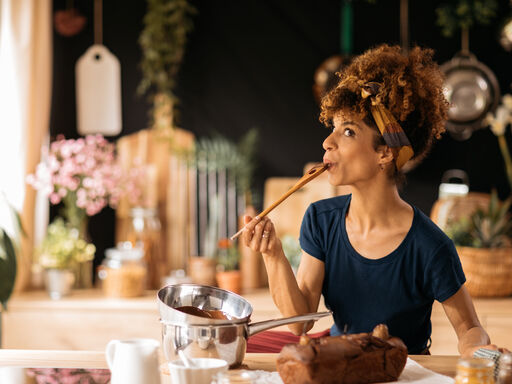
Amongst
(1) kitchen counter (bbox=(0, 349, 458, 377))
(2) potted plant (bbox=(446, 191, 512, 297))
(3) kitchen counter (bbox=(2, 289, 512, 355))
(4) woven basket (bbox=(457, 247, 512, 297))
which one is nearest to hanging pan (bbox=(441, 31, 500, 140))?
(2) potted plant (bbox=(446, 191, 512, 297))

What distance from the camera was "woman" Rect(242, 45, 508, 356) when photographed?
1664 mm

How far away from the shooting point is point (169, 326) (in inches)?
48.6

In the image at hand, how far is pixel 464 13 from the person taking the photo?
3.20m

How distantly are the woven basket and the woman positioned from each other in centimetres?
120

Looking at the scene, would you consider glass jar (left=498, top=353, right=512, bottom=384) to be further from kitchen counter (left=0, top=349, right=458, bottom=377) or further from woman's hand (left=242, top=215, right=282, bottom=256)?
woman's hand (left=242, top=215, right=282, bottom=256)

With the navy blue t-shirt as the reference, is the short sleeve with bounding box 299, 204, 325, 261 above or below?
above

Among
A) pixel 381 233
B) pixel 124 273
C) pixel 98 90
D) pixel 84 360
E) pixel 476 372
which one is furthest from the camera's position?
pixel 98 90

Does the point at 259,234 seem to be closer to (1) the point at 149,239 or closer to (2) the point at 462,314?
(2) the point at 462,314


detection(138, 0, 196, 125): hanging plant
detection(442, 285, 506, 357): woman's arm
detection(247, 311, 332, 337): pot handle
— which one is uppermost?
detection(138, 0, 196, 125): hanging plant

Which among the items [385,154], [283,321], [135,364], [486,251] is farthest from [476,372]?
[486,251]

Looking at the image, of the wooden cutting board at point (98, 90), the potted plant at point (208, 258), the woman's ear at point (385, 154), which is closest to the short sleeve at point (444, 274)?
the woman's ear at point (385, 154)

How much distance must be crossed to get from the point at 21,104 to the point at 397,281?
205cm

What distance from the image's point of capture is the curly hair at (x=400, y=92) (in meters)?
1.67

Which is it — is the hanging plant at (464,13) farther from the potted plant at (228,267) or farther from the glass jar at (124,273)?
the glass jar at (124,273)
